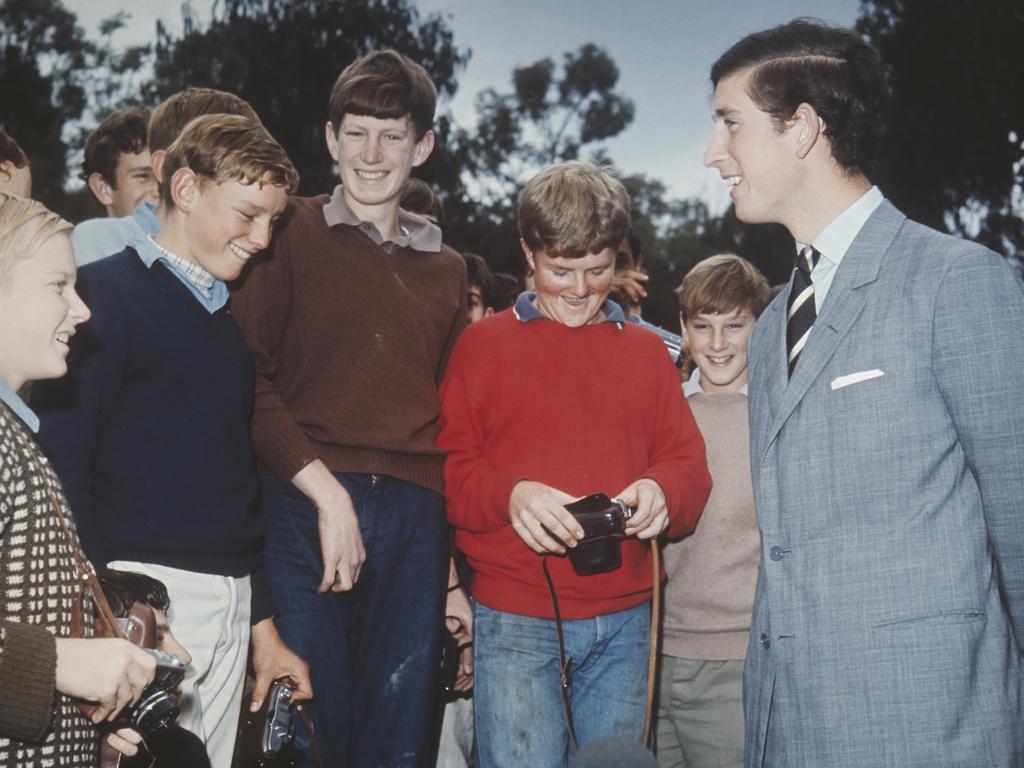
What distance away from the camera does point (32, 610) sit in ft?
6.62

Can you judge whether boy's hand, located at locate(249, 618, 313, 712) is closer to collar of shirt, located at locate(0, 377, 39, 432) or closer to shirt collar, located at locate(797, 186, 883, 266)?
collar of shirt, located at locate(0, 377, 39, 432)

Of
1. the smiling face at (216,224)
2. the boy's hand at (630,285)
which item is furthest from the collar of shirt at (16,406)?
the boy's hand at (630,285)

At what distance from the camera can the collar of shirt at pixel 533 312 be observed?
352 cm

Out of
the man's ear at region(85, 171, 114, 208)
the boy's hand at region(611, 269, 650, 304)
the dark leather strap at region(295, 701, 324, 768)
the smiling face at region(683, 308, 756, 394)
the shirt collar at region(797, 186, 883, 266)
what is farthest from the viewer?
the man's ear at region(85, 171, 114, 208)

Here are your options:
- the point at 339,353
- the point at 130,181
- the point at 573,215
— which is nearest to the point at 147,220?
the point at 339,353

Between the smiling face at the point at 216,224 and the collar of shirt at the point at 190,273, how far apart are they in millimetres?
27

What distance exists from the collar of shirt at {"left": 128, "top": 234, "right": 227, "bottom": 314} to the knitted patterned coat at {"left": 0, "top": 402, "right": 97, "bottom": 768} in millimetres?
861

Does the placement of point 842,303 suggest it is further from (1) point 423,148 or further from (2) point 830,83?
(1) point 423,148

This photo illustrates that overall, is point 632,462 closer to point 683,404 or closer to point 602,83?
point 683,404

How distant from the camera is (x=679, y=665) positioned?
372 centimetres

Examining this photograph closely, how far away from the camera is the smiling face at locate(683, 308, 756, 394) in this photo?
156 inches

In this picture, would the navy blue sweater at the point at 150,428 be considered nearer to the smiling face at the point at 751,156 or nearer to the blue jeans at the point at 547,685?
the blue jeans at the point at 547,685

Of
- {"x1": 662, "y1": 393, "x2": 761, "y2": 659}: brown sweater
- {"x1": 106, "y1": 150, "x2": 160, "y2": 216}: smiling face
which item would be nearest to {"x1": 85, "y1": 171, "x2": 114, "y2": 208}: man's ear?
{"x1": 106, "y1": 150, "x2": 160, "y2": 216}: smiling face

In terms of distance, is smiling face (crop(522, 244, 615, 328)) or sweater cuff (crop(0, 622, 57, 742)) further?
smiling face (crop(522, 244, 615, 328))
